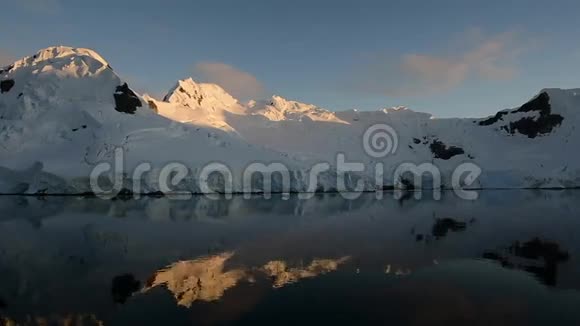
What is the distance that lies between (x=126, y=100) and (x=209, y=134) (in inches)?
759

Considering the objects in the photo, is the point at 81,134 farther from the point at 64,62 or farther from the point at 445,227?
the point at 445,227

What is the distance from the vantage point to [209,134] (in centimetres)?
8950

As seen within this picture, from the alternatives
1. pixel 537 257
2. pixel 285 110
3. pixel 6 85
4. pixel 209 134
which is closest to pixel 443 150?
pixel 285 110

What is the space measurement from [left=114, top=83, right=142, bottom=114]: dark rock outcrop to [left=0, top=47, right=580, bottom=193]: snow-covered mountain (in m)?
0.28

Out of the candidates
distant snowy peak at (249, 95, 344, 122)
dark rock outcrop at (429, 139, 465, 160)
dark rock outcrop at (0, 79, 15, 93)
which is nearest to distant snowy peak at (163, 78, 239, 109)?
distant snowy peak at (249, 95, 344, 122)

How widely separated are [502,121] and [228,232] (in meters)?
148

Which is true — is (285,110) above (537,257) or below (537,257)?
above

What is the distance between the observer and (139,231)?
33.7 m

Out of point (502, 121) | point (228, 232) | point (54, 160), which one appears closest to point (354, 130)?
point (502, 121)

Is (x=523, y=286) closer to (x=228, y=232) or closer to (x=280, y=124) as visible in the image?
(x=228, y=232)

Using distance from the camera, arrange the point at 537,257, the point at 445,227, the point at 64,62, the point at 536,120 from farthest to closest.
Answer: the point at 536,120, the point at 64,62, the point at 445,227, the point at 537,257

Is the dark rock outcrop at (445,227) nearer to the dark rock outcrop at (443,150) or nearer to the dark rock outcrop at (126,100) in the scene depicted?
the dark rock outcrop at (126,100)

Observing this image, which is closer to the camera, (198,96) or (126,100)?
(126,100)

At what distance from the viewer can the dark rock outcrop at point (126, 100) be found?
90.6 m
